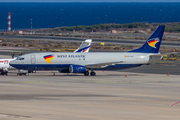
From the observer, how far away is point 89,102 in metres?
30.9

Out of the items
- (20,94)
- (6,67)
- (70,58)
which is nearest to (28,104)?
(20,94)

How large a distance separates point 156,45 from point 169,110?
3332cm

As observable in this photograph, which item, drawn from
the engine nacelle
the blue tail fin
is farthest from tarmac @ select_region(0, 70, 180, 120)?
the blue tail fin

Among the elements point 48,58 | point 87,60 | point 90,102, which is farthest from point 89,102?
point 87,60

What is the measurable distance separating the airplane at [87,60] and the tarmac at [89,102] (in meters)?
12.6

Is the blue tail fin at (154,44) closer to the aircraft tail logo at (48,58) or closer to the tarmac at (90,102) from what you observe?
the aircraft tail logo at (48,58)

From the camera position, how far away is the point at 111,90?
40.0 m

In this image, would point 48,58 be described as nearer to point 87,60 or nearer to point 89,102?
point 87,60

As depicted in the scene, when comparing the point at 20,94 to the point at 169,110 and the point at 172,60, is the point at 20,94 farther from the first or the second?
the point at 172,60

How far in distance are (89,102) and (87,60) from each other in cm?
2719

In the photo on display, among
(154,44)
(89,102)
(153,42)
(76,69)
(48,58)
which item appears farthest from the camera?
(153,42)

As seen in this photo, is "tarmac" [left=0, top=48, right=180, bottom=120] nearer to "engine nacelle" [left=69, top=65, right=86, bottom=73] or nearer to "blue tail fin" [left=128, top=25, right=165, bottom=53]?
"engine nacelle" [left=69, top=65, right=86, bottom=73]

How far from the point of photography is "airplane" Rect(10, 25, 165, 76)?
184 ft

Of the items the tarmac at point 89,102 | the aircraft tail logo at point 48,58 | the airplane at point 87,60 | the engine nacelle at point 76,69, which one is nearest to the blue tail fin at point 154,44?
the airplane at point 87,60
